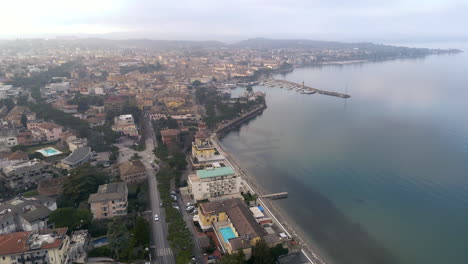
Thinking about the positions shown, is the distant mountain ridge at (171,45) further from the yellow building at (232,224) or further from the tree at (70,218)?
the yellow building at (232,224)

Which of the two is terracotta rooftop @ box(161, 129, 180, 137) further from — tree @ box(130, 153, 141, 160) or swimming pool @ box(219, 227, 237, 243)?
swimming pool @ box(219, 227, 237, 243)

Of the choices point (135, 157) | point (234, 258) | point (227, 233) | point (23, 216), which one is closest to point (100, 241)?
point (23, 216)

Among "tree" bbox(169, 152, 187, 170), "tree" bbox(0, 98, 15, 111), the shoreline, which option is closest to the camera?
the shoreline

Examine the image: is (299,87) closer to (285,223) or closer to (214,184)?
(214,184)

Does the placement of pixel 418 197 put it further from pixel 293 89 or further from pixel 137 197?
pixel 293 89

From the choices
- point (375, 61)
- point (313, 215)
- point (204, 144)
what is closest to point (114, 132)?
point (204, 144)

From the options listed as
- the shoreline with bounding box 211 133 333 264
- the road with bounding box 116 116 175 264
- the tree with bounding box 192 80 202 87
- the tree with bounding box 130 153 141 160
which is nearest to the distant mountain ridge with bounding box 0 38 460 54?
the tree with bounding box 192 80 202 87
